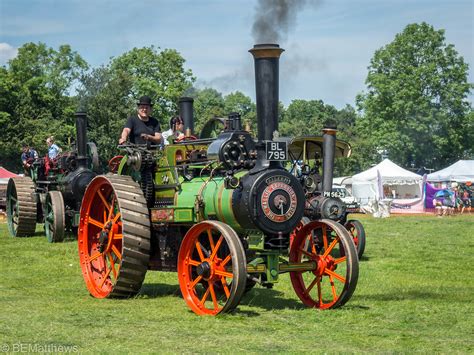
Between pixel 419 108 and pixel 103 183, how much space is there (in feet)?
171

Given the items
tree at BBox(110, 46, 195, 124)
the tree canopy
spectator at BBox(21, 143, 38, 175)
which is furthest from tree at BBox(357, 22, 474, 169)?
spectator at BBox(21, 143, 38, 175)

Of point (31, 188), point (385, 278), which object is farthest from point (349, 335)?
point (31, 188)

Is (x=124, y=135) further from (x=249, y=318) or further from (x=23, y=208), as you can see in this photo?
(x=23, y=208)

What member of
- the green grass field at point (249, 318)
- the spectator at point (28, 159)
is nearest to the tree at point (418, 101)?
the spectator at point (28, 159)

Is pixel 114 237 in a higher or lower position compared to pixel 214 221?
lower

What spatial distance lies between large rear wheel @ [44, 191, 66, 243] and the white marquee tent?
71.3 ft

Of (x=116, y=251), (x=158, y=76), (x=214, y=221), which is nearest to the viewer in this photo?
(x=214, y=221)

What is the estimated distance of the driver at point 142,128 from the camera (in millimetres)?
9773

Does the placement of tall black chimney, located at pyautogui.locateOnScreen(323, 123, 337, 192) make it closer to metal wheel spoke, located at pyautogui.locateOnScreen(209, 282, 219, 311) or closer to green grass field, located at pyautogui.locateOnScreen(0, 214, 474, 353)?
green grass field, located at pyautogui.locateOnScreen(0, 214, 474, 353)

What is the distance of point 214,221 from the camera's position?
7.78 m

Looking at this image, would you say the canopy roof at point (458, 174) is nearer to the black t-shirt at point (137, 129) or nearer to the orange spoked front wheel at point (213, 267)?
the black t-shirt at point (137, 129)

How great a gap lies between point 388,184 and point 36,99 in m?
26.0

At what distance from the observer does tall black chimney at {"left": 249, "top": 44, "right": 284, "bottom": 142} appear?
7672mm

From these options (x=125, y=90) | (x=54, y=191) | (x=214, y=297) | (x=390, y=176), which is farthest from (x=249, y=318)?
(x=125, y=90)
